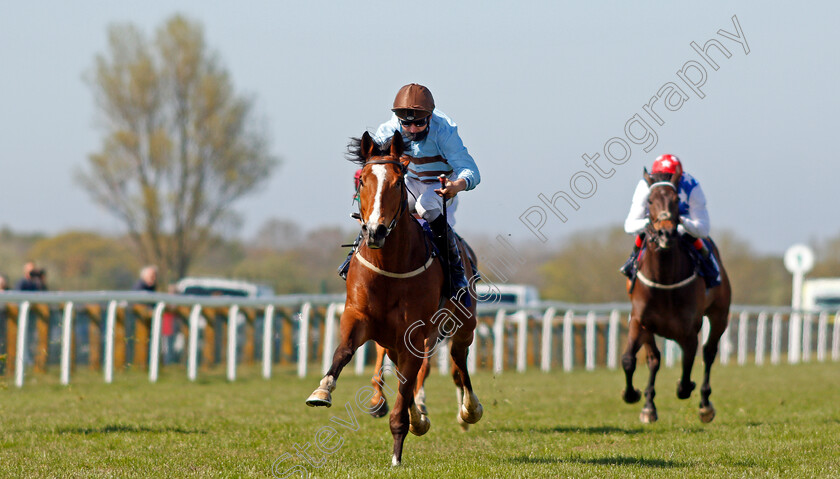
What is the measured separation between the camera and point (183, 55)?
32.8 m

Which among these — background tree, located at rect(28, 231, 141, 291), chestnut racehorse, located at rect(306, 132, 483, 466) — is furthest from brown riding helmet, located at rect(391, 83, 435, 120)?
background tree, located at rect(28, 231, 141, 291)

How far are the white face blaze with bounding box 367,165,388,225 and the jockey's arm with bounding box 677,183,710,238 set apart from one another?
159 inches

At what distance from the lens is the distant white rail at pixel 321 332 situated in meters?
12.4

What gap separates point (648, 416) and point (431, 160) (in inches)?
130

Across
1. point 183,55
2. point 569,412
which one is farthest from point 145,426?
point 183,55

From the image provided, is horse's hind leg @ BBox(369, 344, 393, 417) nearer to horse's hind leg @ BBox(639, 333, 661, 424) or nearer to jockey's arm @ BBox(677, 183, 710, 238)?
horse's hind leg @ BBox(639, 333, 661, 424)

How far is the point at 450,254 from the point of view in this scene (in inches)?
265

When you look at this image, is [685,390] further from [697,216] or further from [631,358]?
[697,216]

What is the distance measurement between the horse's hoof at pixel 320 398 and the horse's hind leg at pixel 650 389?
159 inches

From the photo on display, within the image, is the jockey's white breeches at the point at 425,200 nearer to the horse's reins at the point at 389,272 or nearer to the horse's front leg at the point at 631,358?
the horse's reins at the point at 389,272

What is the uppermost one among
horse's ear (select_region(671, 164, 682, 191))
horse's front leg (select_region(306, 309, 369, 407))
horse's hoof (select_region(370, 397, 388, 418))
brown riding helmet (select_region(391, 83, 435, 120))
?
brown riding helmet (select_region(391, 83, 435, 120))

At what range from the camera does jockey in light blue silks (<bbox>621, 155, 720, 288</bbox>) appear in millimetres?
8938

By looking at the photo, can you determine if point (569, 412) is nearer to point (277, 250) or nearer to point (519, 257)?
point (519, 257)

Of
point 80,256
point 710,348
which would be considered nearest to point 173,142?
point 80,256
